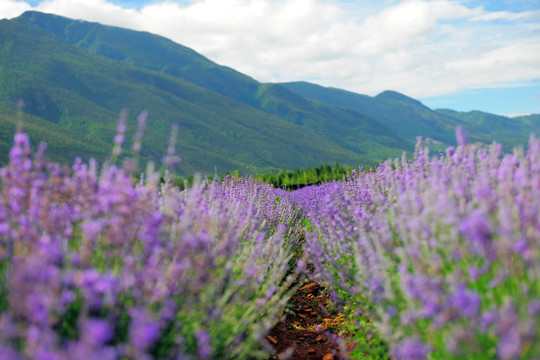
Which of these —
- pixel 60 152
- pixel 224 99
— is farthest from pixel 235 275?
pixel 224 99

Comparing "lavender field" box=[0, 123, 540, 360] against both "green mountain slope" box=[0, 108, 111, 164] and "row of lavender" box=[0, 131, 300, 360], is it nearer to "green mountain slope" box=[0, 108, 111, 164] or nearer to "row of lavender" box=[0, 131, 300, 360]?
"row of lavender" box=[0, 131, 300, 360]

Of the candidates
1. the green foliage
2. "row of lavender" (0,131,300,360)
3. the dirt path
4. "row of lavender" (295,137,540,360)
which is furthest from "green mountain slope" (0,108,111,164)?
"row of lavender" (295,137,540,360)

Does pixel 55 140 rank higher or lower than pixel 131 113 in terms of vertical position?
lower

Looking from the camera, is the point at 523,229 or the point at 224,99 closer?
the point at 523,229

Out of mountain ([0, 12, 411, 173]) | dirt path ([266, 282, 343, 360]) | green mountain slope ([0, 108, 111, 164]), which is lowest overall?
green mountain slope ([0, 108, 111, 164])

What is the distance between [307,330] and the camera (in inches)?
167

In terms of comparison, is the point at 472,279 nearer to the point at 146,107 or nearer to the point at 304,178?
the point at 304,178

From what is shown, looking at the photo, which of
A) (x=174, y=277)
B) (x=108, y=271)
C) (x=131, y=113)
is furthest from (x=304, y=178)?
(x=131, y=113)

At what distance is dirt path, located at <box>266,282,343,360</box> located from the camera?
3.53 metres

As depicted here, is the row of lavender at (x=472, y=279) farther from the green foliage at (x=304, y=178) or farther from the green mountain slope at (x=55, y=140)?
Result: the green mountain slope at (x=55, y=140)

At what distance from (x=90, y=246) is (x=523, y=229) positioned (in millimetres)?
1985

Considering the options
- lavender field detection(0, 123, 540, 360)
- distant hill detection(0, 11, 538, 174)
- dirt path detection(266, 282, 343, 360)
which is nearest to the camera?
lavender field detection(0, 123, 540, 360)

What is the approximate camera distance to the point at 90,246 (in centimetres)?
206

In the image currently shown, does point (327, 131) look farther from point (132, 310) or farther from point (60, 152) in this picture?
point (132, 310)
